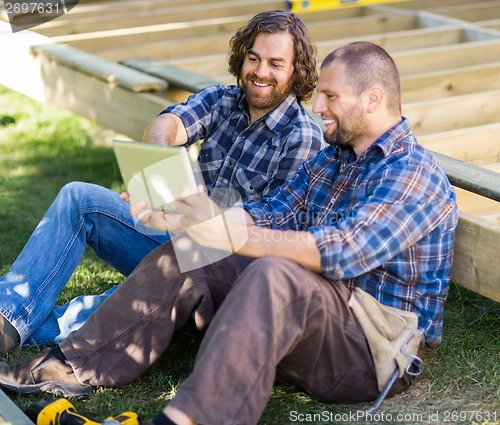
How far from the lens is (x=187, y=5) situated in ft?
24.2

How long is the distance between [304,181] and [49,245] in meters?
0.98

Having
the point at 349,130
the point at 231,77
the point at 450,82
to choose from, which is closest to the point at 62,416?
the point at 349,130

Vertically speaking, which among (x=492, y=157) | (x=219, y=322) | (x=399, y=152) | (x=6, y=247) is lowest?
(x=6, y=247)

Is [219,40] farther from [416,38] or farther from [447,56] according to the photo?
[447,56]

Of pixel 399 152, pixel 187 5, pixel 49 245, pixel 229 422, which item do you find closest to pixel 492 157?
pixel 399 152

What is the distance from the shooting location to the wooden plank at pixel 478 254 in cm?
322

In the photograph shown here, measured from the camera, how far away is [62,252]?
3.53 metres

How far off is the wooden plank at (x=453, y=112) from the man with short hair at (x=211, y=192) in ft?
4.74

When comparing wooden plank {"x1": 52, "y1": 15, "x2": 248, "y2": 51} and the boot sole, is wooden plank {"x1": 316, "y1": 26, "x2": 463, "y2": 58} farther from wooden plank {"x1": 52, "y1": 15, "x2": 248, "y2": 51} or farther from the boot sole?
the boot sole

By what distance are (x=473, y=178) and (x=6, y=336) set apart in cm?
179

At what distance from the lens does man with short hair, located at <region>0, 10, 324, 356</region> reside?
11.5ft

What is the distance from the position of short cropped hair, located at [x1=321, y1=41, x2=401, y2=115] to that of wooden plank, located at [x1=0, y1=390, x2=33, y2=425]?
1.44 metres

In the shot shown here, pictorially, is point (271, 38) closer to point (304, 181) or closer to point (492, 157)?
point (304, 181)

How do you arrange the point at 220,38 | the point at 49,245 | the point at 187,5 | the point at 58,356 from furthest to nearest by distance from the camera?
the point at 187,5, the point at 220,38, the point at 49,245, the point at 58,356
